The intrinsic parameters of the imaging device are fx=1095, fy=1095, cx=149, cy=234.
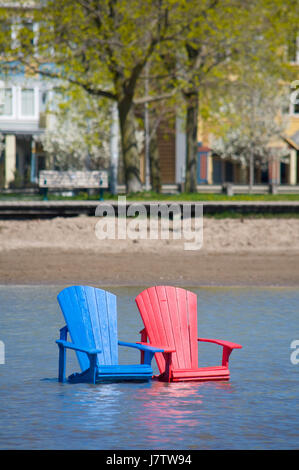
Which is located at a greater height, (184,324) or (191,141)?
(191,141)

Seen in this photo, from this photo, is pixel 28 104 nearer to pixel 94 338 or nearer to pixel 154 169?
pixel 154 169

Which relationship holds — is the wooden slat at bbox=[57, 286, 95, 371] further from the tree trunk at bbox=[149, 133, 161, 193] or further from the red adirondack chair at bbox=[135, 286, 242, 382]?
the tree trunk at bbox=[149, 133, 161, 193]

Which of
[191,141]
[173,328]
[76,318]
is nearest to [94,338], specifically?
[76,318]

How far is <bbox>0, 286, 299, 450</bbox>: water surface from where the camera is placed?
8.31 metres

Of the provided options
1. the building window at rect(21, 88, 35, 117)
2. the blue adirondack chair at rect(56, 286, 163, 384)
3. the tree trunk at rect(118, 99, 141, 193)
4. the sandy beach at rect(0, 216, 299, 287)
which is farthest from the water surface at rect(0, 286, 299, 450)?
the building window at rect(21, 88, 35, 117)

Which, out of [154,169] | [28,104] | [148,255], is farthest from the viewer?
[28,104]

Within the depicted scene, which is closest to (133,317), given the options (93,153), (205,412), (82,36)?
(205,412)

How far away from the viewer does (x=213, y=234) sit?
2616 cm

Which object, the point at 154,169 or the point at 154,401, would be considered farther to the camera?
the point at 154,169

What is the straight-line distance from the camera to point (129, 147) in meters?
31.9

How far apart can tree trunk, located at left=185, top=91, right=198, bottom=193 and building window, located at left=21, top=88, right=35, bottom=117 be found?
24.2 m

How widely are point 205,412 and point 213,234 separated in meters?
16.9

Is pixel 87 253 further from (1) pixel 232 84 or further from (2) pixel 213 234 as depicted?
(1) pixel 232 84

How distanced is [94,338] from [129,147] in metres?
21.8
